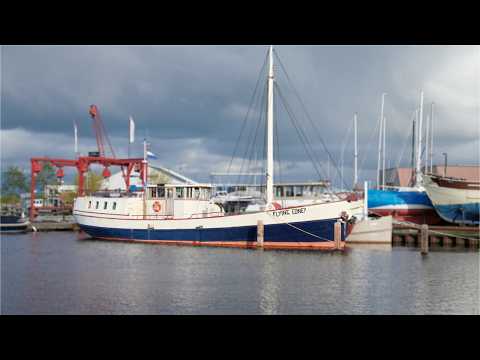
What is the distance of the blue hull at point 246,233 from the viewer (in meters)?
35.2

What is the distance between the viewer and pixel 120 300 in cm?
1969

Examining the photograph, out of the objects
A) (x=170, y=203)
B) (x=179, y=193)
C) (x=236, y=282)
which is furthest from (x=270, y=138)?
(x=236, y=282)

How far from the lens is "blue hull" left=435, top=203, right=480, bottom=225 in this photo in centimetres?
4900

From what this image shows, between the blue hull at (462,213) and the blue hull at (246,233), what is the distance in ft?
62.9

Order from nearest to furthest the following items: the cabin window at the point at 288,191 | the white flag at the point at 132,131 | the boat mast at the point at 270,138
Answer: the boat mast at the point at 270,138
the white flag at the point at 132,131
the cabin window at the point at 288,191

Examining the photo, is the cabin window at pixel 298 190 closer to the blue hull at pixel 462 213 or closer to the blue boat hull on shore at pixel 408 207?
the blue boat hull on shore at pixel 408 207

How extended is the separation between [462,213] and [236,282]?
34.0 m

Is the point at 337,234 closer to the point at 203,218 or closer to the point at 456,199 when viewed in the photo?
the point at 203,218

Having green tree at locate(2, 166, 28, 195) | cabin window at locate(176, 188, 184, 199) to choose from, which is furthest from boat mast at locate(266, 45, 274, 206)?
green tree at locate(2, 166, 28, 195)

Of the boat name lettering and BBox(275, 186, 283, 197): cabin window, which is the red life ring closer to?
the boat name lettering

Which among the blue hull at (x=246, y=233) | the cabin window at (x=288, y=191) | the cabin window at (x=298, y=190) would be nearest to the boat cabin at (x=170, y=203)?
the blue hull at (x=246, y=233)

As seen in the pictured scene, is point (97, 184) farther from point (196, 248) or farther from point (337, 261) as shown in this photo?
point (337, 261)
